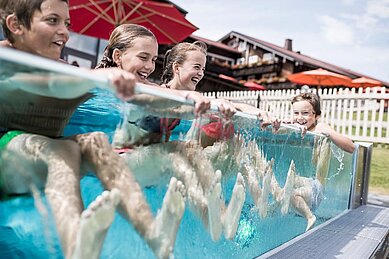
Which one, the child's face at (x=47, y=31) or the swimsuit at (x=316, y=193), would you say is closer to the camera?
the child's face at (x=47, y=31)

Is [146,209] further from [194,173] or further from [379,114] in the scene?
[379,114]

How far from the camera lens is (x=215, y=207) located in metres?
1.89

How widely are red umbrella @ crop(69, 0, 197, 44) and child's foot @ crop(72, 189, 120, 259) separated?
6.54 meters

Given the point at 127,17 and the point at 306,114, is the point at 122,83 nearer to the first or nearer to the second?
the point at 306,114

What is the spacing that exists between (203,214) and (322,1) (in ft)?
98.0

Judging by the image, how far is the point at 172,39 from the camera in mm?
7918

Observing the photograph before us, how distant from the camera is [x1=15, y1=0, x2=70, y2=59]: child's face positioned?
1.60 meters

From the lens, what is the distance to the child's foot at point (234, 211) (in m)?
2.02

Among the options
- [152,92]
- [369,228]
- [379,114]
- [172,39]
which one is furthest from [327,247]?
[379,114]

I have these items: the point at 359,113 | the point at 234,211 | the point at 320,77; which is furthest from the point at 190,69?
the point at 320,77

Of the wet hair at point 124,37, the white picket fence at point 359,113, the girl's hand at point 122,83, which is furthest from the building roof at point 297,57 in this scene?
the girl's hand at point 122,83

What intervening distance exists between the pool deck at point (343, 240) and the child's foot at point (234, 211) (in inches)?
23.2

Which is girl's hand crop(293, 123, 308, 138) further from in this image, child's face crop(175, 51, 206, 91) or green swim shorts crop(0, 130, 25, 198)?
green swim shorts crop(0, 130, 25, 198)

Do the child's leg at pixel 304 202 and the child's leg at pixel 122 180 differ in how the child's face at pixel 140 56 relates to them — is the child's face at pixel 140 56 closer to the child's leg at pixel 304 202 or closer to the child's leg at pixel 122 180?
the child's leg at pixel 122 180
